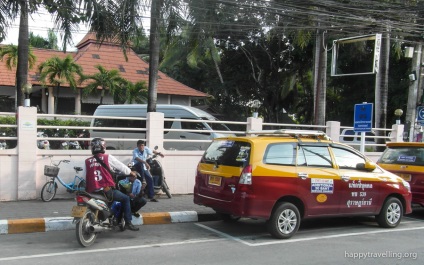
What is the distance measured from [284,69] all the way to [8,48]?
1864 cm

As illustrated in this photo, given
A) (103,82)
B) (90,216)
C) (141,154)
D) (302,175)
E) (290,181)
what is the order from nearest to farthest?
(90,216) < (290,181) < (302,175) < (141,154) < (103,82)

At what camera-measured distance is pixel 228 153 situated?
23.3 feet

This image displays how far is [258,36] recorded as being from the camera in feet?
94.7

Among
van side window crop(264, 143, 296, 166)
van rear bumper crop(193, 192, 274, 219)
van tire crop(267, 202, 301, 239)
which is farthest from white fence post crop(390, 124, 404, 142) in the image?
van rear bumper crop(193, 192, 274, 219)

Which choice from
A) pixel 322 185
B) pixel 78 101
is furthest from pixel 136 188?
pixel 78 101

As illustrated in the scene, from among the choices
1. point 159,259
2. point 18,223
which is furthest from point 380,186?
point 18,223

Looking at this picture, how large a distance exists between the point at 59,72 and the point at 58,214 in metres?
15.5

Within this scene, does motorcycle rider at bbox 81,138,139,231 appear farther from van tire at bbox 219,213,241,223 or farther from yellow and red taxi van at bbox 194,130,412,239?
van tire at bbox 219,213,241,223

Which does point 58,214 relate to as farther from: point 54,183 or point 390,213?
point 390,213

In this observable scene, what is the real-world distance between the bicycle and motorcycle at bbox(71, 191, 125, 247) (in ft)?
10.1

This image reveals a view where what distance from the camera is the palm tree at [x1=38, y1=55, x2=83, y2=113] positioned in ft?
70.9

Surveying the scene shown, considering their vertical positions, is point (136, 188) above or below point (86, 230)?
above

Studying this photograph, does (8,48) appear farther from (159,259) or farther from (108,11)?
(159,259)

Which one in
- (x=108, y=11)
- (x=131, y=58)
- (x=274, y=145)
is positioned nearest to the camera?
(x=274, y=145)
